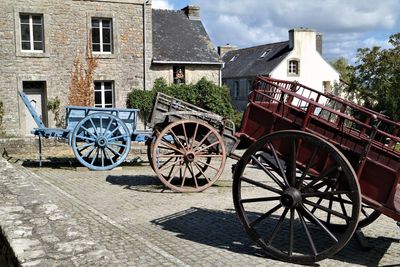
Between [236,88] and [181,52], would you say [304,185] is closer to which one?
[181,52]

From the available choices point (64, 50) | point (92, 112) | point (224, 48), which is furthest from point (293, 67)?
point (92, 112)

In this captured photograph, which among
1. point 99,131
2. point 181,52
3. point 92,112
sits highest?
point 181,52

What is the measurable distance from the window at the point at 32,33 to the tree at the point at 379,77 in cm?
2001

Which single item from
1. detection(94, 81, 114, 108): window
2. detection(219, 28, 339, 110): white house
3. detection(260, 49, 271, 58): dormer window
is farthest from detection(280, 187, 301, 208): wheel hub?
detection(260, 49, 271, 58): dormer window

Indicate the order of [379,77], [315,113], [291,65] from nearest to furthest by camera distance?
[315,113]
[379,77]
[291,65]

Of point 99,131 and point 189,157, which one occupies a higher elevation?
point 99,131

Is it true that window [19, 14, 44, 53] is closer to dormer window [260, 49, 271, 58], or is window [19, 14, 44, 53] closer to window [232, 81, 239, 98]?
window [232, 81, 239, 98]

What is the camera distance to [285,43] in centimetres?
3734

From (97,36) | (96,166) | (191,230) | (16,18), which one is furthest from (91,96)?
(191,230)

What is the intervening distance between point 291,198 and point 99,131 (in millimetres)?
8071

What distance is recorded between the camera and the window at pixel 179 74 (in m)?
22.4

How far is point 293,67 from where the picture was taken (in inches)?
1417

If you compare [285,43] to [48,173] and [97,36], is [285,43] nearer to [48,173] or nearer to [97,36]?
[97,36]

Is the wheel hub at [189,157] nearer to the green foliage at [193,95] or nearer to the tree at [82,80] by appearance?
the green foliage at [193,95]
